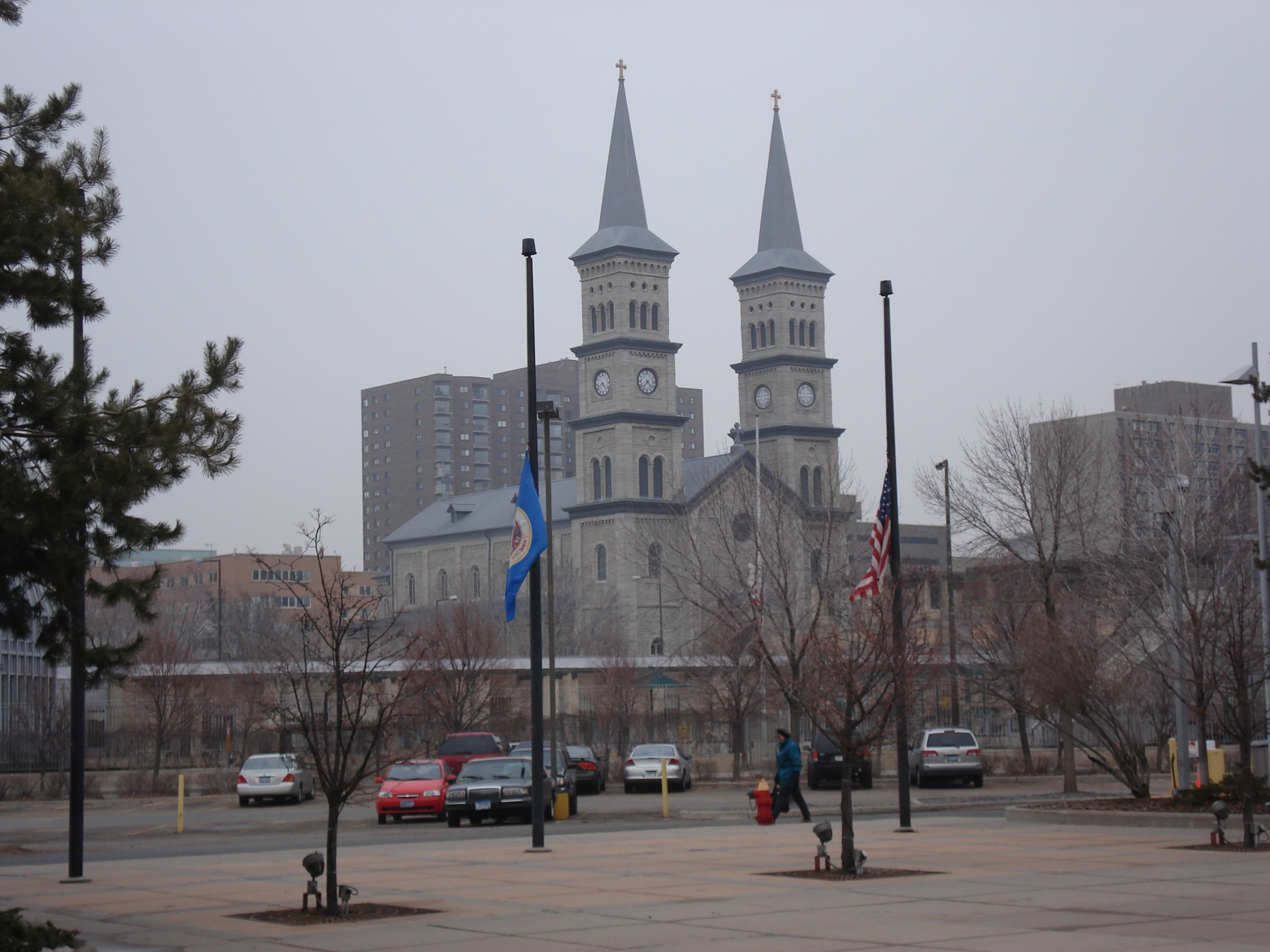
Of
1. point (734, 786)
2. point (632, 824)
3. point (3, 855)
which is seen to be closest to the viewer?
point (3, 855)

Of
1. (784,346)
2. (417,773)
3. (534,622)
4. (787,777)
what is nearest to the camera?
(534,622)

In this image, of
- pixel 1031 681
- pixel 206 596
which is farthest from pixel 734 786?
pixel 206 596

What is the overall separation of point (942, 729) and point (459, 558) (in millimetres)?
90693

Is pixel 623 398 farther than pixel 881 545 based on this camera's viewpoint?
Yes

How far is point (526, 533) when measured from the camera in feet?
69.0

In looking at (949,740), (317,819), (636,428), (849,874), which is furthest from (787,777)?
(636,428)

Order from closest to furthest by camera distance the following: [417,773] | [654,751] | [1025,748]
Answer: [417,773]
[654,751]
[1025,748]

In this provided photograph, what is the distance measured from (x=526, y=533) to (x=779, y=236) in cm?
10671

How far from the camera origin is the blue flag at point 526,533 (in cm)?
2088

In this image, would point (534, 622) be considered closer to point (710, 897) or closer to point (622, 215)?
point (710, 897)

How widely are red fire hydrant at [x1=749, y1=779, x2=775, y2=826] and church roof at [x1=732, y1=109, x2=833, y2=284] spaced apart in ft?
324

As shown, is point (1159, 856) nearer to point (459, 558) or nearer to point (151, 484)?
point (151, 484)

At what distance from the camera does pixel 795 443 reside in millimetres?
117500

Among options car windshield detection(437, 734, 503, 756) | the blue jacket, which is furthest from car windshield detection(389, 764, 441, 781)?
the blue jacket
